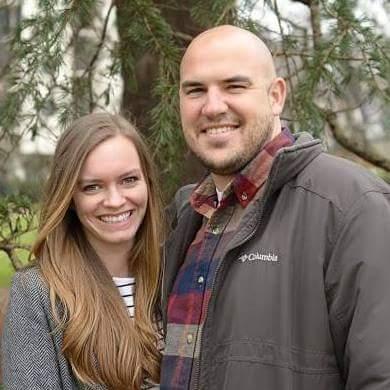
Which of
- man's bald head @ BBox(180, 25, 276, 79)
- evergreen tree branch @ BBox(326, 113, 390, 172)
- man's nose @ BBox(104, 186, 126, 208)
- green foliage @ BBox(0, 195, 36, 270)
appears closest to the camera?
man's bald head @ BBox(180, 25, 276, 79)

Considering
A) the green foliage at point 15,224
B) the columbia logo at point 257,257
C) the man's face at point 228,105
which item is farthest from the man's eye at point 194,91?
the green foliage at point 15,224

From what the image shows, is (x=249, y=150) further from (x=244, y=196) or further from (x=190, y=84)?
(x=190, y=84)

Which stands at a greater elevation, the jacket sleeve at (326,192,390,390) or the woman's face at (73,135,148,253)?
the woman's face at (73,135,148,253)

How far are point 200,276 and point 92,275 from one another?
0.37m

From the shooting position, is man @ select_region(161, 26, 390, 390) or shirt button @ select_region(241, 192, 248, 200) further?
shirt button @ select_region(241, 192, 248, 200)

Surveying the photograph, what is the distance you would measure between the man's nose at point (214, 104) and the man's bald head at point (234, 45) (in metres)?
0.10

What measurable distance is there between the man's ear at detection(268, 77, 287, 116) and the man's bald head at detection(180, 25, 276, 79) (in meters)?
0.02

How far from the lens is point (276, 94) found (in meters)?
2.47

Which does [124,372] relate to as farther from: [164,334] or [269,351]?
[269,351]

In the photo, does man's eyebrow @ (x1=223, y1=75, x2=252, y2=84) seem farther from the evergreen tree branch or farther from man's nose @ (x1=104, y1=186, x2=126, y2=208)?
the evergreen tree branch

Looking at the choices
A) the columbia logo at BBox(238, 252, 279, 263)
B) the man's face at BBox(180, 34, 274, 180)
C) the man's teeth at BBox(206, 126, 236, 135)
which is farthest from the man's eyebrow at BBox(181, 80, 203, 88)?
the columbia logo at BBox(238, 252, 279, 263)

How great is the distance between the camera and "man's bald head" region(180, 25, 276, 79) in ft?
7.94

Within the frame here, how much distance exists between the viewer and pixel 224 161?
2373 mm

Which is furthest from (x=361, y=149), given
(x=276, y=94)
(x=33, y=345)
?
(x=33, y=345)
